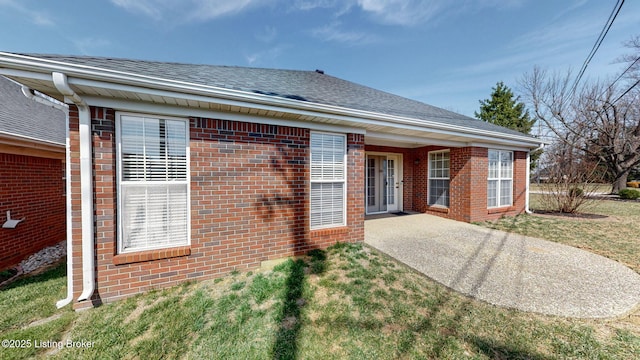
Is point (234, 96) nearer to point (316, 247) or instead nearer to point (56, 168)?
point (316, 247)

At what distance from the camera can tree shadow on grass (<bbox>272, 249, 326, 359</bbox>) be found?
219cm

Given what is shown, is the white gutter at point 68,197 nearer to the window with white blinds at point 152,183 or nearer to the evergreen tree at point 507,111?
the window with white blinds at point 152,183

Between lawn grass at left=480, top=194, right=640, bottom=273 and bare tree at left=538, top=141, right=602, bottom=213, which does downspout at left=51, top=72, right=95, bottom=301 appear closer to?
Result: lawn grass at left=480, top=194, right=640, bottom=273

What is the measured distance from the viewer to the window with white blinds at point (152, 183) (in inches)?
125

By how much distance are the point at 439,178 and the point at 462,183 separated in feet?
2.62

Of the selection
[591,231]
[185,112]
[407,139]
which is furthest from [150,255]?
[591,231]

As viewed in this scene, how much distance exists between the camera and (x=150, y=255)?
3221 millimetres

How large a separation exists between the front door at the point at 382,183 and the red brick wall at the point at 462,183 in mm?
348

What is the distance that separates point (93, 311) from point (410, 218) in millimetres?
7324

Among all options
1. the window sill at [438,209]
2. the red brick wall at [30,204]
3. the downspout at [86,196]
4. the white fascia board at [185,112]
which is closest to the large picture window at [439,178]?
the window sill at [438,209]

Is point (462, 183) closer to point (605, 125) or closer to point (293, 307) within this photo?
point (293, 307)

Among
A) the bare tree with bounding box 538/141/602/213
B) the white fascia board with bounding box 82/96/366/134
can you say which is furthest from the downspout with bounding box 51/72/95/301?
the bare tree with bounding box 538/141/602/213

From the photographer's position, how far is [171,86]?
2.99 meters

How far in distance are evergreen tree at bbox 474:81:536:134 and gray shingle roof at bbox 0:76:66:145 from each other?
30.5 m
